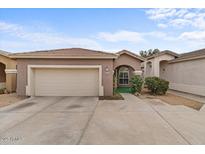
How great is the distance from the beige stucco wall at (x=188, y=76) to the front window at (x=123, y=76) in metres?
4.78

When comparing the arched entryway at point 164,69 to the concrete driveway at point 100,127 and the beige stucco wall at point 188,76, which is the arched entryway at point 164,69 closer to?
the beige stucco wall at point 188,76

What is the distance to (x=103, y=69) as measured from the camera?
14.8 meters

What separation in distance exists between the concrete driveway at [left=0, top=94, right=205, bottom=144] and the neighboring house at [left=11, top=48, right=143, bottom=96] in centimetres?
564

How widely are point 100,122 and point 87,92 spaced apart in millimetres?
7787

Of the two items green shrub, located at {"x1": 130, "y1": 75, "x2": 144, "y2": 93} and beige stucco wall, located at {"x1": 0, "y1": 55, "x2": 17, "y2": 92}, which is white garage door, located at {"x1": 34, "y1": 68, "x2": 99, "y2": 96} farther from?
green shrub, located at {"x1": 130, "y1": 75, "x2": 144, "y2": 93}

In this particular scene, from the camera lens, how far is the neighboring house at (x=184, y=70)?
1549 centimetres

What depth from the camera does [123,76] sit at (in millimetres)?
24422

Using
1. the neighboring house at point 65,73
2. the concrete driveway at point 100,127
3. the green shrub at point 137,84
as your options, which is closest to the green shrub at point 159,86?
the green shrub at point 137,84

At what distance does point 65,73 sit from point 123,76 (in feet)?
35.3

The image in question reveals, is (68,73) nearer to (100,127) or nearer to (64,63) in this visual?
(64,63)

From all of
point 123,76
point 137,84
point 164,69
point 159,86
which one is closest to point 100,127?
point 137,84

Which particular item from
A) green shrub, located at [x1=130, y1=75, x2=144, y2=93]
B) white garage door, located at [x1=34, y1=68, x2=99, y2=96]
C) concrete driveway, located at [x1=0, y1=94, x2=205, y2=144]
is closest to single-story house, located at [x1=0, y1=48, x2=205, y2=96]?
white garage door, located at [x1=34, y1=68, x2=99, y2=96]
